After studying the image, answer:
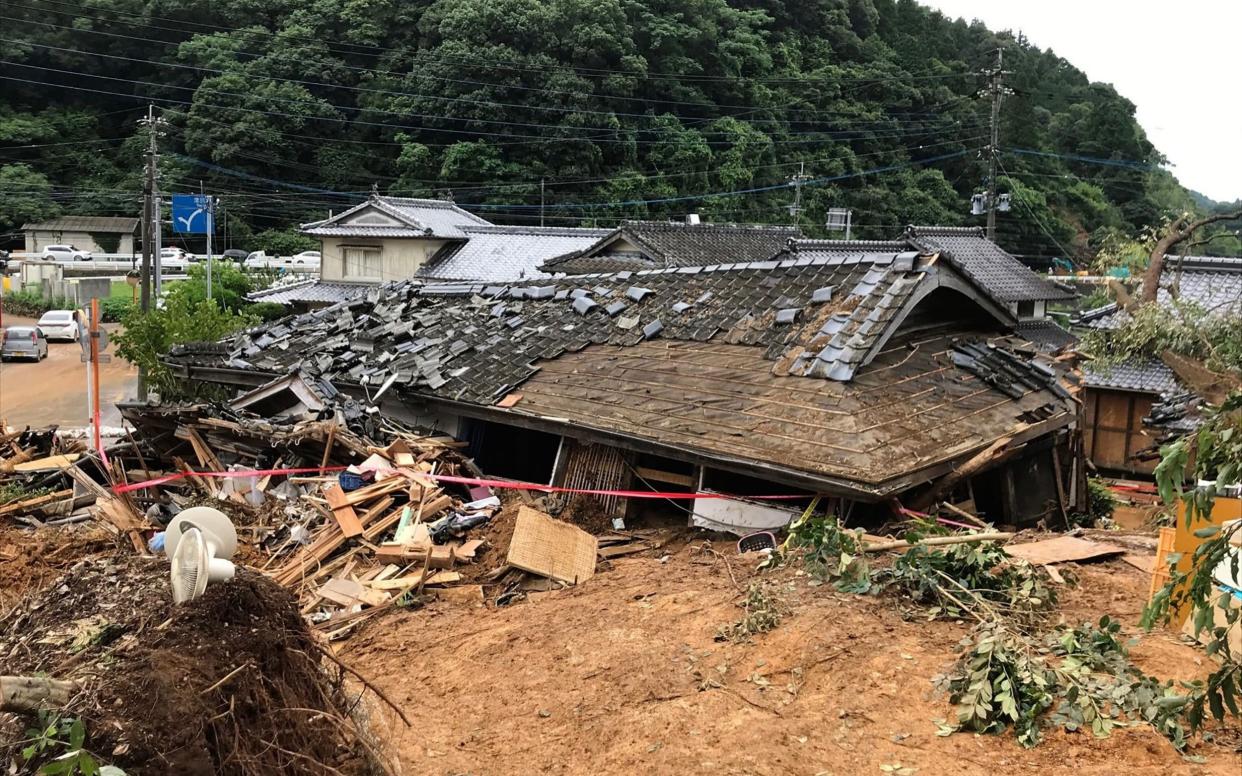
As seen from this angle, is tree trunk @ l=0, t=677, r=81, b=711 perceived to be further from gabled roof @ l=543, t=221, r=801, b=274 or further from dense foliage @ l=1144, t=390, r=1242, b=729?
gabled roof @ l=543, t=221, r=801, b=274

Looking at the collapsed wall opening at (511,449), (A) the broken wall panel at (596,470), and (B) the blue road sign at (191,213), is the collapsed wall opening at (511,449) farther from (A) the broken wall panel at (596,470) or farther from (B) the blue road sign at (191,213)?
(B) the blue road sign at (191,213)

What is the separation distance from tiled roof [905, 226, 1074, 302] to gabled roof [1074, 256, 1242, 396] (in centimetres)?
894

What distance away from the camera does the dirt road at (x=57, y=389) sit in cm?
2758

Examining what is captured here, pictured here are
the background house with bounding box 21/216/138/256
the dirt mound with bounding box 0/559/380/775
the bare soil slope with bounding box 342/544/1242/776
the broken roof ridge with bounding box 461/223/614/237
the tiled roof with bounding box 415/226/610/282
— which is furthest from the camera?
the background house with bounding box 21/216/138/256

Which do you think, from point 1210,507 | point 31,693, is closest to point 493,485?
point 31,693

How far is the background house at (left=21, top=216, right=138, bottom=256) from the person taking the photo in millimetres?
55438

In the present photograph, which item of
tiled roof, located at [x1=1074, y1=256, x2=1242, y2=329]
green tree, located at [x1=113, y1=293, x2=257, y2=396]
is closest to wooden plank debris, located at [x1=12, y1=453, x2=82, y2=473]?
green tree, located at [x1=113, y1=293, x2=257, y2=396]

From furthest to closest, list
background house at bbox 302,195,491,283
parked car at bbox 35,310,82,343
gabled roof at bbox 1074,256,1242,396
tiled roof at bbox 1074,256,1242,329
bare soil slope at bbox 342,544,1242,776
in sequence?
1. parked car at bbox 35,310,82,343
2. background house at bbox 302,195,491,283
3. gabled roof at bbox 1074,256,1242,396
4. tiled roof at bbox 1074,256,1242,329
5. bare soil slope at bbox 342,544,1242,776

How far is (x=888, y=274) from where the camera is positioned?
11.8 m

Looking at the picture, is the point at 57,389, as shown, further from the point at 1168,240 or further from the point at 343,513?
the point at 1168,240

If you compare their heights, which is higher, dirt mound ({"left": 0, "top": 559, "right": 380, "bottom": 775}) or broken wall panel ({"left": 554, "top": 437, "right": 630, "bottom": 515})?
dirt mound ({"left": 0, "top": 559, "right": 380, "bottom": 775})

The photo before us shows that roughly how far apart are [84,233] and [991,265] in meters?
51.2

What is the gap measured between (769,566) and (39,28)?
2575 inches

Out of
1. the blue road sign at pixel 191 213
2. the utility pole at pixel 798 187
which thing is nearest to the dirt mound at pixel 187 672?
the blue road sign at pixel 191 213
